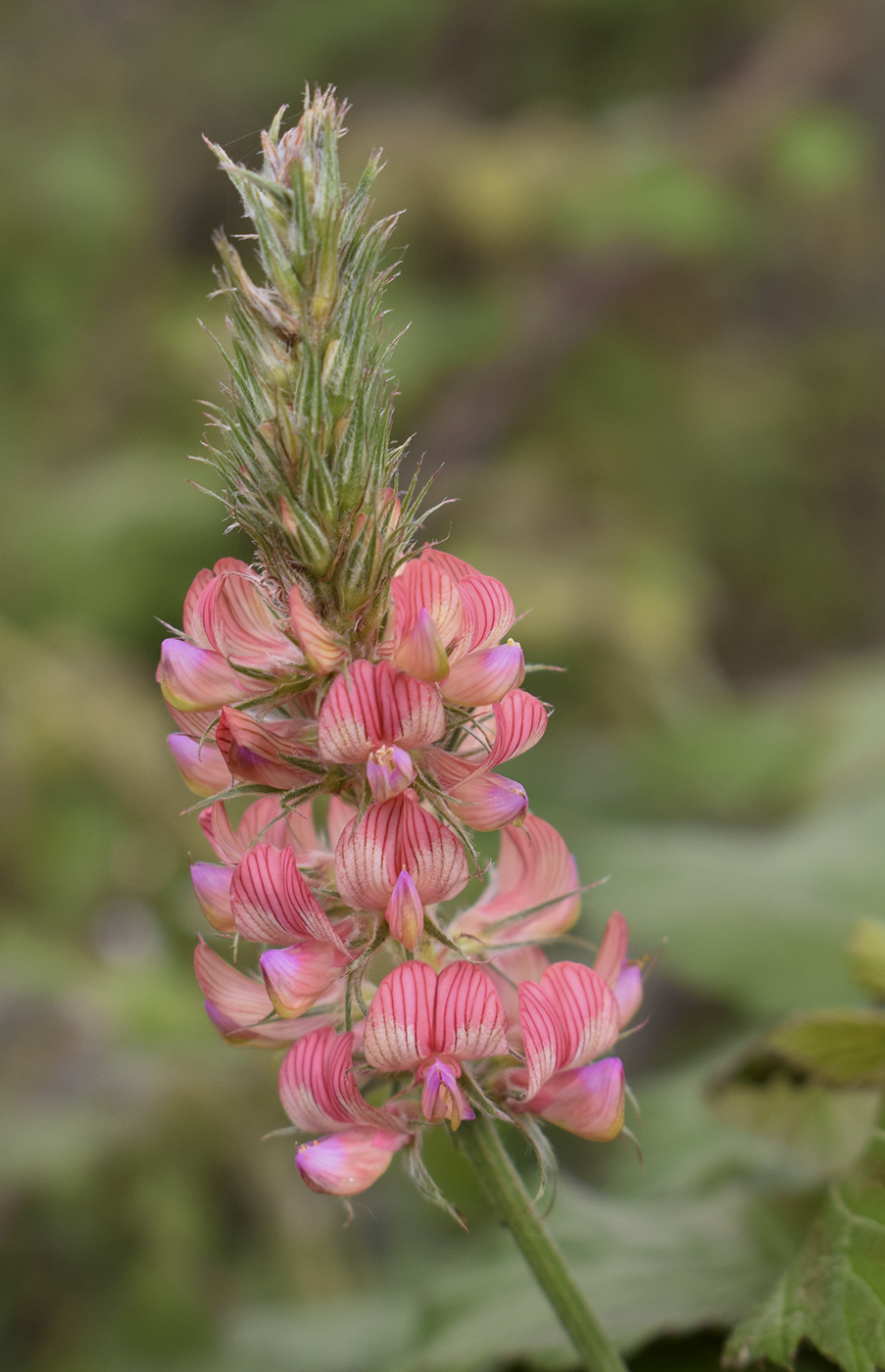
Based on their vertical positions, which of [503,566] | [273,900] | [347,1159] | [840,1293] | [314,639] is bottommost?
[840,1293]

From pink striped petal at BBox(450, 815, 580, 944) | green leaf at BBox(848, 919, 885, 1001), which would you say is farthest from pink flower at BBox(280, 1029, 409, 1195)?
green leaf at BBox(848, 919, 885, 1001)

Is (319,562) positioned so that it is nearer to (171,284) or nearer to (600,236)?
(600,236)

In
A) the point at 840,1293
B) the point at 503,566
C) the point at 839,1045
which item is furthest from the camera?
the point at 503,566

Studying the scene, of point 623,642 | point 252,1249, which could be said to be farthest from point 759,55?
point 252,1249

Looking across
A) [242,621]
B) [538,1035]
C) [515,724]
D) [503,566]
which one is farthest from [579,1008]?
[503,566]

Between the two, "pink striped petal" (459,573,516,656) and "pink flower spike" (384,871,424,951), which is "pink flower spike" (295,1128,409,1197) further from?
"pink striped petal" (459,573,516,656)

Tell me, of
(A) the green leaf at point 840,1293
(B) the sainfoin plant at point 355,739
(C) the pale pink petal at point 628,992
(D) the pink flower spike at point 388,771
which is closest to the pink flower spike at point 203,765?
(B) the sainfoin plant at point 355,739

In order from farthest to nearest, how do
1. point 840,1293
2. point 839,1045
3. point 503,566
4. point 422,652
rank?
point 503,566 → point 839,1045 → point 840,1293 → point 422,652

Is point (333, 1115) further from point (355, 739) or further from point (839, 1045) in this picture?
point (839, 1045)
